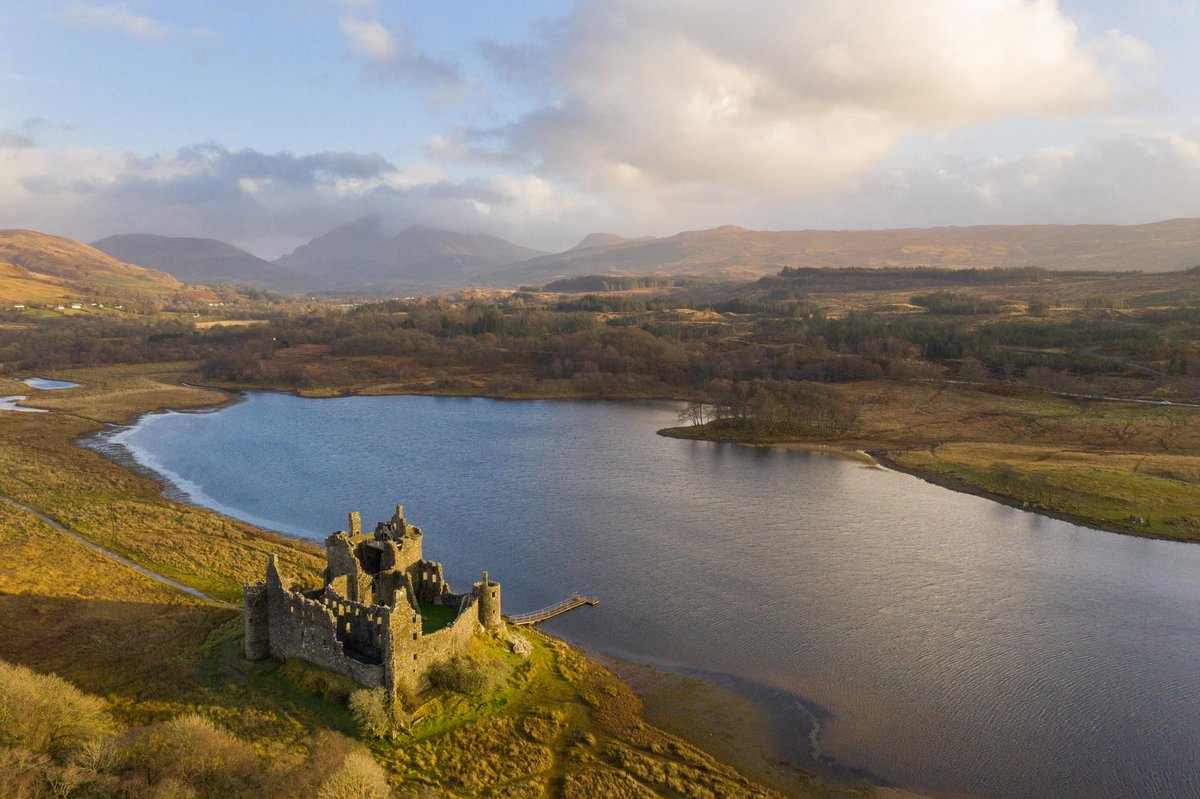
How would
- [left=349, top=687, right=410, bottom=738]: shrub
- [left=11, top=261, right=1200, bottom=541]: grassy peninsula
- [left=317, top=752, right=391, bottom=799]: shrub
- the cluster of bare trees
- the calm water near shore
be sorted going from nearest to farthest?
[left=317, top=752, right=391, bottom=799]: shrub < [left=349, top=687, right=410, bottom=738]: shrub < the calm water near shore < [left=11, top=261, right=1200, bottom=541]: grassy peninsula < the cluster of bare trees

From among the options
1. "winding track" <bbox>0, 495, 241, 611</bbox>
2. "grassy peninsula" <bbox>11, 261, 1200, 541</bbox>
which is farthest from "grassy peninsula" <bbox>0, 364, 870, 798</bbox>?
"grassy peninsula" <bbox>11, 261, 1200, 541</bbox>

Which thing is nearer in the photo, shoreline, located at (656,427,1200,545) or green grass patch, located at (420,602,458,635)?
green grass patch, located at (420,602,458,635)

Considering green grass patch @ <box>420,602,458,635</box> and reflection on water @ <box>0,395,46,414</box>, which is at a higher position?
green grass patch @ <box>420,602,458,635</box>

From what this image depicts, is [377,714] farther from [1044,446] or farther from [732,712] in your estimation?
[1044,446]

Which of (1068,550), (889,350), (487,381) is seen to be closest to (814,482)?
(1068,550)

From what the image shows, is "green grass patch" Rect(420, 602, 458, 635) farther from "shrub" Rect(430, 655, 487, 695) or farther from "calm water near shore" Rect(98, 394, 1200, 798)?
"calm water near shore" Rect(98, 394, 1200, 798)

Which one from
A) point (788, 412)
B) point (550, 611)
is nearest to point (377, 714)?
point (550, 611)
